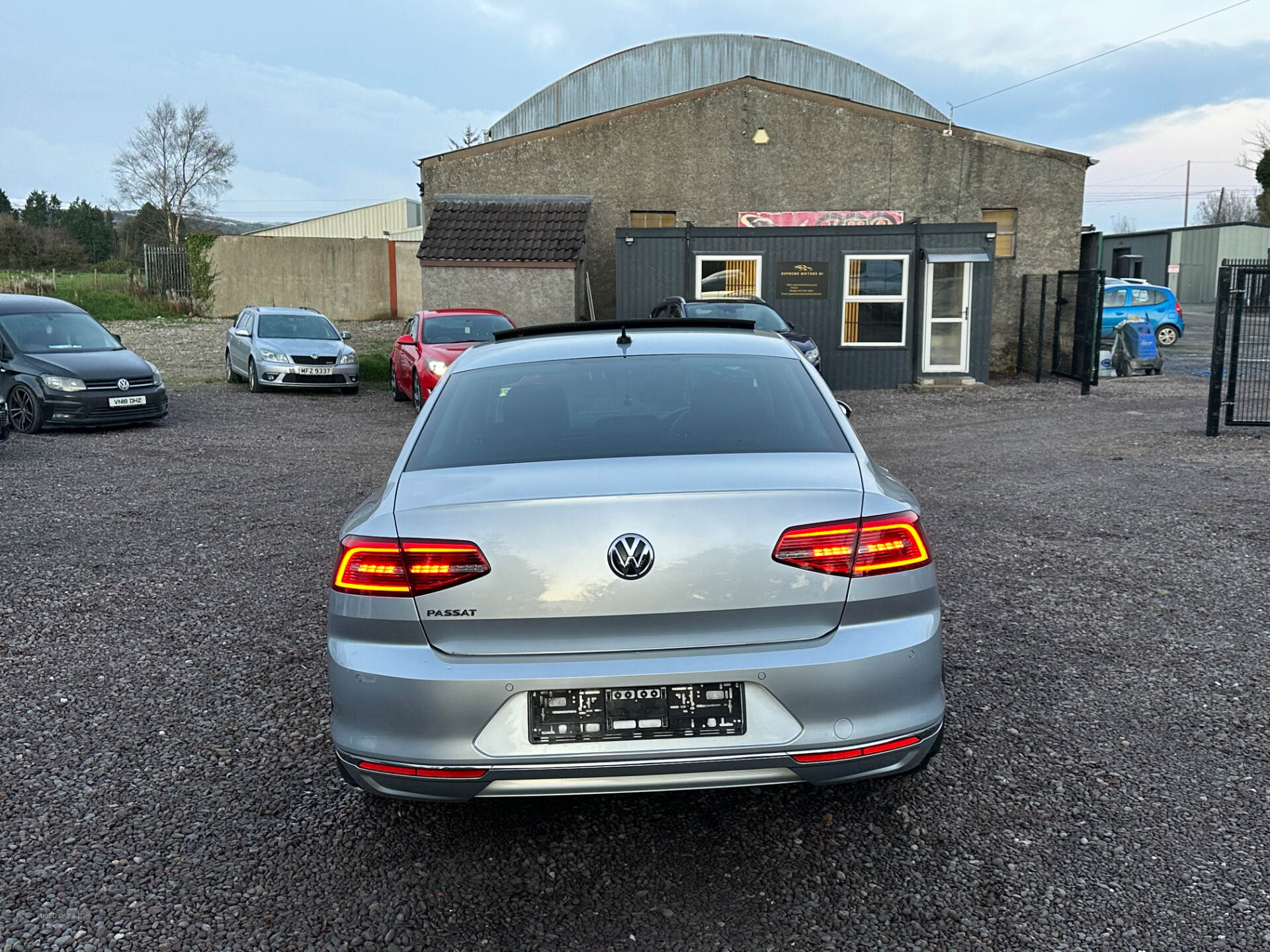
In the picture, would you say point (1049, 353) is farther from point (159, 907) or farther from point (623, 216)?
point (159, 907)

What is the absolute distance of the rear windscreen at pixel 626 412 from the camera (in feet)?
10.8

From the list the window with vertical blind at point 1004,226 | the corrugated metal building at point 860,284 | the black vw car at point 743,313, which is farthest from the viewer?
the window with vertical blind at point 1004,226

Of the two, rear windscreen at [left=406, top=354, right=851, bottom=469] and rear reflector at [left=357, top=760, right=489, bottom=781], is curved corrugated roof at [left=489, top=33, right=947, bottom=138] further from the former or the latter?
rear reflector at [left=357, top=760, right=489, bottom=781]

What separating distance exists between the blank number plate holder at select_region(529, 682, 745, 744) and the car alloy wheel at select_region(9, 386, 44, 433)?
1276 centimetres

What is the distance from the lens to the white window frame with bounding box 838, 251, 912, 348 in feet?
65.2

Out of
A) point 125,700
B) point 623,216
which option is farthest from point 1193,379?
point 125,700

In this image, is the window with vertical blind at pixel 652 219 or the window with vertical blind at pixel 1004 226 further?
the window with vertical blind at pixel 652 219

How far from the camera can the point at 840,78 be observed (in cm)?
4050

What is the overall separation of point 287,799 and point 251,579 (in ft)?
10.4

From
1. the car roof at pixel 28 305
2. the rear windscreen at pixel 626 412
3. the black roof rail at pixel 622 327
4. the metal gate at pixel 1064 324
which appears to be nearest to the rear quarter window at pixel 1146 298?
the metal gate at pixel 1064 324

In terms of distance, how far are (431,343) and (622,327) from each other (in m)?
12.7

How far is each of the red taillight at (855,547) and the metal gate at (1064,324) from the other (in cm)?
1701

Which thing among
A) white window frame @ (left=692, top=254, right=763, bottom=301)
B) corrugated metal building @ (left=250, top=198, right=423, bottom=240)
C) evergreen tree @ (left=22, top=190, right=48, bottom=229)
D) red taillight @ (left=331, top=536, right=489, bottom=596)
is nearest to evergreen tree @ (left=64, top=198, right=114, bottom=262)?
evergreen tree @ (left=22, top=190, right=48, bottom=229)

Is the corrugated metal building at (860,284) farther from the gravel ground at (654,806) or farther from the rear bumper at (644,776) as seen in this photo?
the rear bumper at (644,776)
